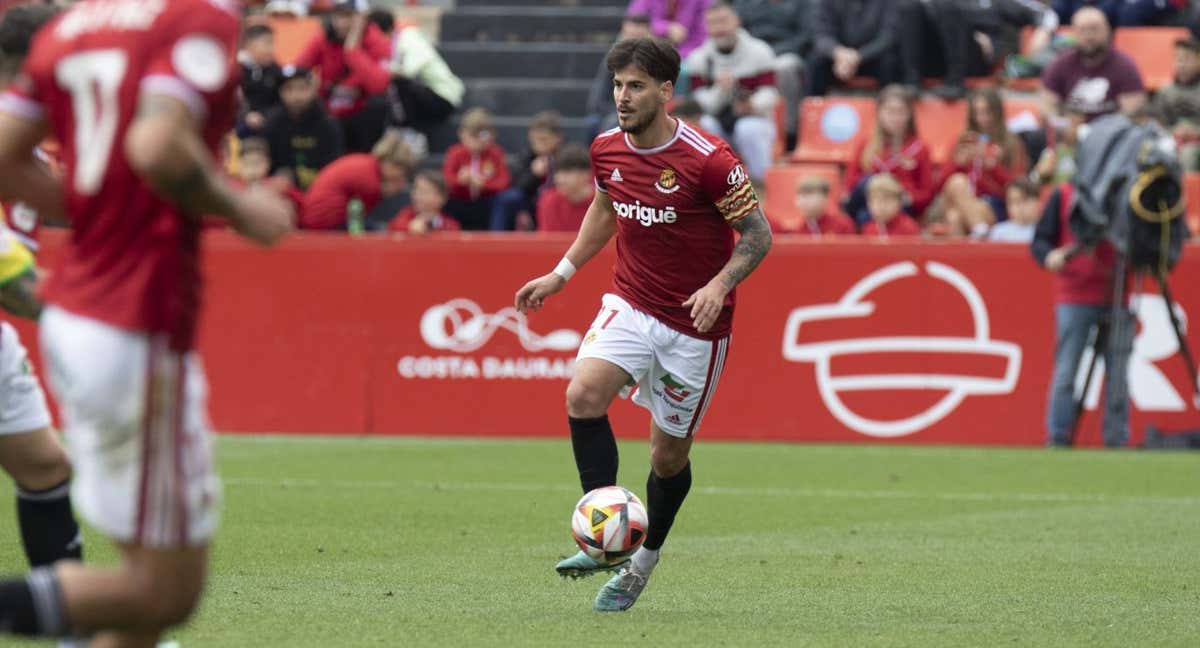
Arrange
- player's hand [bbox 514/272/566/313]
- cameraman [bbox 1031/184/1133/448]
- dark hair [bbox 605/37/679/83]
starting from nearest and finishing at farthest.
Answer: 1. dark hair [bbox 605/37/679/83]
2. player's hand [bbox 514/272/566/313]
3. cameraman [bbox 1031/184/1133/448]

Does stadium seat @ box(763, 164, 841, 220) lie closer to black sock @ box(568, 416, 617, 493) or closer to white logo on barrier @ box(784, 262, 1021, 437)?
white logo on barrier @ box(784, 262, 1021, 437)

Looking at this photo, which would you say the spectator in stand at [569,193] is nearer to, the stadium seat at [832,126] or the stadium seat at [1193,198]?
the stadium seat at [832,126]

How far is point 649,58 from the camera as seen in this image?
26.5ft

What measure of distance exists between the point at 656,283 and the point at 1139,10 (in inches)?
539

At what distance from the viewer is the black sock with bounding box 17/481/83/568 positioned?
6734 mm

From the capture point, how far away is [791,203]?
62.5 ft

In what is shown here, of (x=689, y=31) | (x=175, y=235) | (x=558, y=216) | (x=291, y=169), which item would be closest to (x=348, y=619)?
(x=175, y=235)

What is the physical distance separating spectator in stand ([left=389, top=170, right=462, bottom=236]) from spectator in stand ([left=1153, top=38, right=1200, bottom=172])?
21.3ft

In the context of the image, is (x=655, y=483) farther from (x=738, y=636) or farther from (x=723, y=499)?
(x=723, y=499)

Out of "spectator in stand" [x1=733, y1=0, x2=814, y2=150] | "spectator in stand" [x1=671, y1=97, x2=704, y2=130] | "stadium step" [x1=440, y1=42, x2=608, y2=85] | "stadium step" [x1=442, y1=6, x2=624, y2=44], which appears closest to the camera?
"spectator in stand" [x1=671, y1=97, x2=704, y2=130]

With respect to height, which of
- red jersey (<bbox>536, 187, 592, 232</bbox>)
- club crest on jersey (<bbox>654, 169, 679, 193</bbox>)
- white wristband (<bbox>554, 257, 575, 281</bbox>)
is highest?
club crest on jersey (<bbox>654, 169, 679, 193</bbox>)

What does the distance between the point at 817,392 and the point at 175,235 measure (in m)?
11.5

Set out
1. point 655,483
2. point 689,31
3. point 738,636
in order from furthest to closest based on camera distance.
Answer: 1. point 689,31
2. point 655,483
3. point 738,636

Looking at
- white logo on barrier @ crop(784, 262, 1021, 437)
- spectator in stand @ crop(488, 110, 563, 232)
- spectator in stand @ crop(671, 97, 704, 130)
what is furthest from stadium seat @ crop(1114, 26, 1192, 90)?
spectator in stand @ crop(488, 110, 563, 232)
